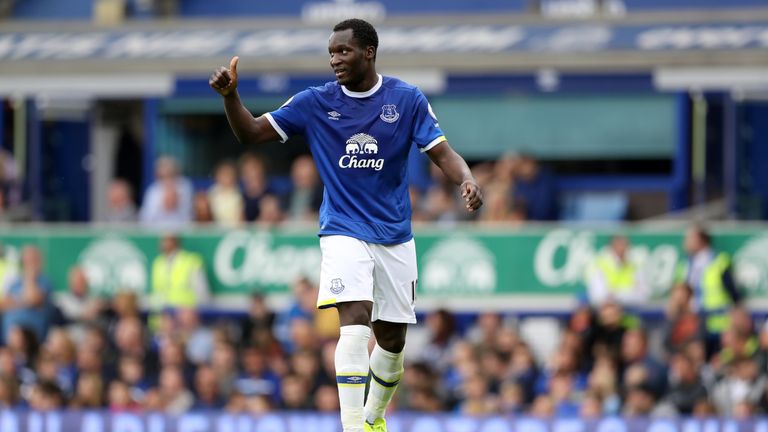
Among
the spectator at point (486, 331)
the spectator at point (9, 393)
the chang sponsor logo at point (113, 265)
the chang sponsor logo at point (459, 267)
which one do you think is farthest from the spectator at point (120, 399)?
the spectator at point (486, 331)

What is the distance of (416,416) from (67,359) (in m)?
4.07

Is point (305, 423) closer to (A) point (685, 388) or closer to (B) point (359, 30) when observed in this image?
(A) point (685, 388)

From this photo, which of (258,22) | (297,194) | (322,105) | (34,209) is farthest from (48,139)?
(322,105)

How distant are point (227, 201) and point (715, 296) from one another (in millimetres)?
4983

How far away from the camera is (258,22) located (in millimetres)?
18797

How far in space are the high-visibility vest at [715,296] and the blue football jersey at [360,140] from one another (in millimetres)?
6679

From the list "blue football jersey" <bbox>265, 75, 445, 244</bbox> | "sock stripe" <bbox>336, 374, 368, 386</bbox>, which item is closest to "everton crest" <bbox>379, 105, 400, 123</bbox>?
Answer: "blue football jersey" <bbox>265, 75, 445, 244</bbox>

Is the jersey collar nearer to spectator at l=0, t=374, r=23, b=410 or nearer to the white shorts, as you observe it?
the white shorts

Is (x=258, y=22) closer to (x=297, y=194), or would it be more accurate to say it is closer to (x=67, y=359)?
(x=297, y=194)

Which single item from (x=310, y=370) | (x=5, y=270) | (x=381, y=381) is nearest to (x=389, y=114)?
(x=381, y=381)

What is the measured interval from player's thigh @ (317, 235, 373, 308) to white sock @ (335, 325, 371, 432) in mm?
171

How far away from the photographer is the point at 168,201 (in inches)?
674

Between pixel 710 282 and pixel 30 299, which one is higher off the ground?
pixel 710 282

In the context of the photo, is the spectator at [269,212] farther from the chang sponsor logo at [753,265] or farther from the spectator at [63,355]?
the chang sponsor logo at [753,265]
